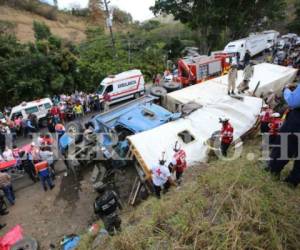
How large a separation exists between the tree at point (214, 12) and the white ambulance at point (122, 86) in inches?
439

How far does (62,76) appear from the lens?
794 inches

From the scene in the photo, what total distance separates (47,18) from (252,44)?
32.6 metres

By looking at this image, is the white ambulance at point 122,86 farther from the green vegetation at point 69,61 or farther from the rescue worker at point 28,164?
the rescue worker at point 28,164

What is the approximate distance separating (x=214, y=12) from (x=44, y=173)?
71.0 feet

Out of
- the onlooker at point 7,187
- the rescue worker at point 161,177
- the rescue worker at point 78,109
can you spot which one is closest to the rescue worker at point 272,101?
the rescue worker at point 161,177

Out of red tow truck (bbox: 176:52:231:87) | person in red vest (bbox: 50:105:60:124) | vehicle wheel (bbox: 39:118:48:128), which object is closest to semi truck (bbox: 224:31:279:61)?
red tow truck (bbox: 176:52:231:87)

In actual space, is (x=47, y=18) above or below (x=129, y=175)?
above

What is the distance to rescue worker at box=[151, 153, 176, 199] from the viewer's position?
698 cm

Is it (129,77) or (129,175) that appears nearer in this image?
(129,175)

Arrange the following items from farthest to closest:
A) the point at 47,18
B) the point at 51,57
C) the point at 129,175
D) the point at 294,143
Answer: the point at 47,18 < the point at 51,57 < the point at 129,175 < the point at 294,143

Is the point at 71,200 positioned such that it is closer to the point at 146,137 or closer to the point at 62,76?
the point at 146,137

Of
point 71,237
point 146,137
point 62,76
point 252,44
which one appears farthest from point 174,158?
point 252,44

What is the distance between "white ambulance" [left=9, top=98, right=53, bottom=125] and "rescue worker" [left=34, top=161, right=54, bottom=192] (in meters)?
6.77

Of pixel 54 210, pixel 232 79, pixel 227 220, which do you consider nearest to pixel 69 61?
pixel 232 79
